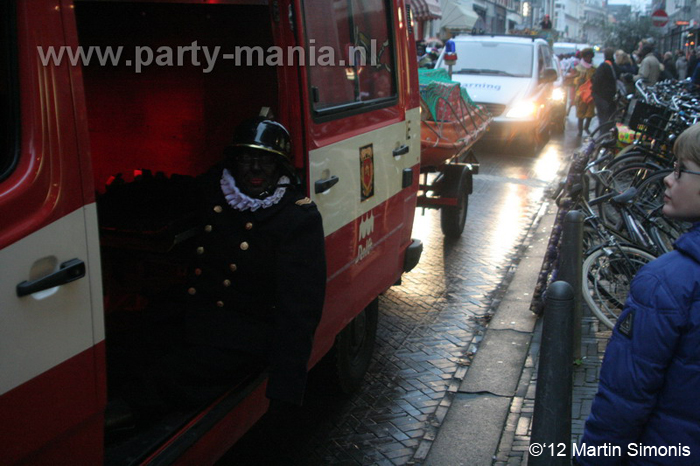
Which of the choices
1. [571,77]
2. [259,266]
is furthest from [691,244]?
[571,77]

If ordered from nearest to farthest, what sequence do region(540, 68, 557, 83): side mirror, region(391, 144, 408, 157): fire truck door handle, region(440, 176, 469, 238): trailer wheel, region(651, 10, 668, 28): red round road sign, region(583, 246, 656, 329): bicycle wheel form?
region(391, 144, 408, 157): fire truck door handle < region(583, 246, 656, 329): bicycle wheel < region(440, 176, 469, 238): trailer wheel < region(540, 68, 557, 83): side mirror < region(651, 10, 668, 28): red round road sign

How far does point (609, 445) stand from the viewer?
2152 millimetres

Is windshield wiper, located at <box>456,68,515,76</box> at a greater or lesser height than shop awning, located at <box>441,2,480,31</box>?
lesser

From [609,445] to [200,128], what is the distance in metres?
3.03

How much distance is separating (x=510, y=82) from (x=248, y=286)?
1143cm

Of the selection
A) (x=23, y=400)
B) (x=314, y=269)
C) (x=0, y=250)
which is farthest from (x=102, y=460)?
(x=314, y=269)

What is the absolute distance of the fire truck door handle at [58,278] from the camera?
193 cm

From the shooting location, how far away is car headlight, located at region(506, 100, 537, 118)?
13.2 m

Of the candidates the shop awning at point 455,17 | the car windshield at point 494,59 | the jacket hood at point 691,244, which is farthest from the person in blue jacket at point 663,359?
the shop awning at point 455,17

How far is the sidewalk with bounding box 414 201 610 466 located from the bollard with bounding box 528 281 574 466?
1.26 metres

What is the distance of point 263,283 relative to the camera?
3133 millimetres

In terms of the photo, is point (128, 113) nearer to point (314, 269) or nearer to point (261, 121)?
point (261, 121)

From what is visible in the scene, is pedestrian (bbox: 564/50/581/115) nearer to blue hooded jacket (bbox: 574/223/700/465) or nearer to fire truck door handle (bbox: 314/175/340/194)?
fire truck door handle (bbox: 314/175/340/194)

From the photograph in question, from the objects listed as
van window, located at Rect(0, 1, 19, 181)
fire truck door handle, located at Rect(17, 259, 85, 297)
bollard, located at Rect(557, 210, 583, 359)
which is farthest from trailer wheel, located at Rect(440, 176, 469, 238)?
van window, located at Rect(0, 1, 19, 181)
